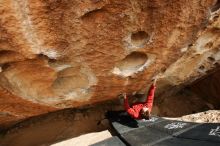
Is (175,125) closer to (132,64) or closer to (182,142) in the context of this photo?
(182,142)

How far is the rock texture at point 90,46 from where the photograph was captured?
2695 mm

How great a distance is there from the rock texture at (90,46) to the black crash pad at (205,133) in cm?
85

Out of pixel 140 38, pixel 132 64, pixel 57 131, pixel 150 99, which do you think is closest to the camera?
pixel 140 38

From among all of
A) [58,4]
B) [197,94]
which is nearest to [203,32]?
[58,4]

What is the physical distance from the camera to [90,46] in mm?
3072

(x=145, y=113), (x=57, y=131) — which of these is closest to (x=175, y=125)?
(x=145, y=113)

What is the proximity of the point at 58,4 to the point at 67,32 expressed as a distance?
316mm

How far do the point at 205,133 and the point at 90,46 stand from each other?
132cm

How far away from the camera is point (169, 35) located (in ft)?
11.0

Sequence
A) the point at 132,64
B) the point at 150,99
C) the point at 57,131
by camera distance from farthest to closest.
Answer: the point at 57,131, the point at 150,99, the point at 132,64

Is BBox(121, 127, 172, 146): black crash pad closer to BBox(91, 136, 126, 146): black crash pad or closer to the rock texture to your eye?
BBox(91, 136, 126, 146): black crash pad

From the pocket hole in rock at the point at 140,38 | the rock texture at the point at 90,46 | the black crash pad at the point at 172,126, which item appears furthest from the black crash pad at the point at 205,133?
the pocket hole in rock at the point at 140,38

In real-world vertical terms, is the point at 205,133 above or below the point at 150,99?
below

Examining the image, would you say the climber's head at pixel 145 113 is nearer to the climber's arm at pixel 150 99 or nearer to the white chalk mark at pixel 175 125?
the climber's arm at pixel 150 99
